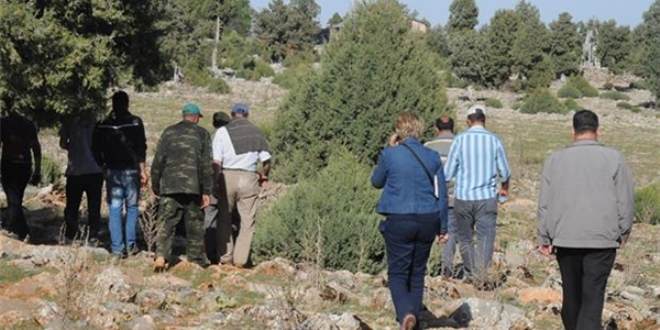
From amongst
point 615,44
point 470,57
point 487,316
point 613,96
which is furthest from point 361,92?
point 615,44

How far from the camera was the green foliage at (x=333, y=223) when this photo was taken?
1005 cm

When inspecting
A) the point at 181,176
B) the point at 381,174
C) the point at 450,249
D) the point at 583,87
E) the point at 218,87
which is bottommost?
the point at 218,87

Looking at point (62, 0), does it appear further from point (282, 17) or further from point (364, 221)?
point (282, 17)

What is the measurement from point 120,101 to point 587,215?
487 centimetres

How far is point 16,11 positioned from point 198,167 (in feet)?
6.82

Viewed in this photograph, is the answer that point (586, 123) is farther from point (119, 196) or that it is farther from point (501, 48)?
point (501, 48)

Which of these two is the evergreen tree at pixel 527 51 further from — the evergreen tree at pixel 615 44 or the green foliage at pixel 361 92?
the green foliage at pixel 361 92

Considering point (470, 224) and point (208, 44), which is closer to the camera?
point (470, 224)

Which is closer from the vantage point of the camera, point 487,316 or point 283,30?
point 487,316

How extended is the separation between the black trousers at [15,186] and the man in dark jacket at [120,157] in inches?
58.7

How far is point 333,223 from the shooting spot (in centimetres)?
1003

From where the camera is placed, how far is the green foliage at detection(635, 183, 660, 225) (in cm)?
1625

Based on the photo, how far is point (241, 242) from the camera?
31.9ft

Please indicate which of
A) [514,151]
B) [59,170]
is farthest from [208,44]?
[59,170]
